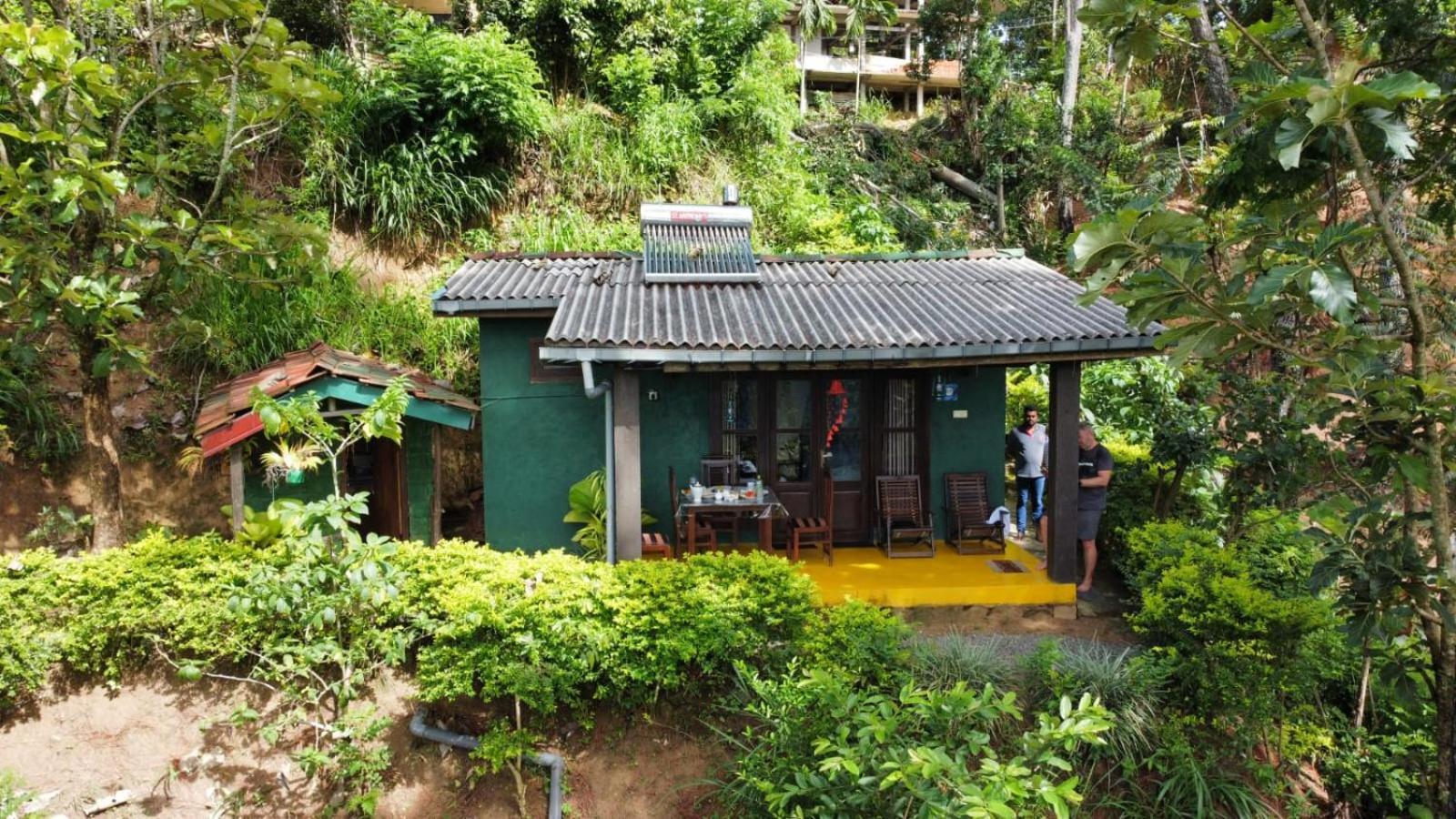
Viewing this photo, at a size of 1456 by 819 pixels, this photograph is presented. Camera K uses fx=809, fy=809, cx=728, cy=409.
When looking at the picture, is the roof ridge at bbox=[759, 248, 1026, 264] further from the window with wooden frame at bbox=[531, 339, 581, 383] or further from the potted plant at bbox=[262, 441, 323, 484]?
the potted plant at bbox=[262, 441, 323, 484]

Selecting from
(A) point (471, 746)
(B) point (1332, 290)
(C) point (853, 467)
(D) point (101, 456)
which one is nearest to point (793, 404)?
(C) point (853, 467)

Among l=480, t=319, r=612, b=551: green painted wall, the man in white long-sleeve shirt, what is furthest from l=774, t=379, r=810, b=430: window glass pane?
the man in white long-sleeve shirt

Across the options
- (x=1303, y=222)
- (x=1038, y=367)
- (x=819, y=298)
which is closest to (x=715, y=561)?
(x=819, y=298)

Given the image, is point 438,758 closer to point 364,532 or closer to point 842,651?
point 842,651

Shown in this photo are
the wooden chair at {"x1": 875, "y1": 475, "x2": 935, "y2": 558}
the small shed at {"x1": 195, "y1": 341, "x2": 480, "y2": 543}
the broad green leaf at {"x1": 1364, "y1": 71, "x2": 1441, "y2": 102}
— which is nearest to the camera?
the broad green leaf at {"x1": 1364, "y1": 71, "x2": 1441, "y2": 102}

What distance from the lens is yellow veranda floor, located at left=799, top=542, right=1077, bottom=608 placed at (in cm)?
781

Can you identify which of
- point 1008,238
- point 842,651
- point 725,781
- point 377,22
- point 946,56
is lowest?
point 725,781

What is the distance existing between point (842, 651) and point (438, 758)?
11.0 feet

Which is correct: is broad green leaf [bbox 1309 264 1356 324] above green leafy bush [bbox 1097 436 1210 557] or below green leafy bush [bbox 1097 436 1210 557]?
above

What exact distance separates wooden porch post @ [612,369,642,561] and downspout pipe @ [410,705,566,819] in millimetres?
1753

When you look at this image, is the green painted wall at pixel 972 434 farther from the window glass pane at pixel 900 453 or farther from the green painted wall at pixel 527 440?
the green painted wall at pixel 527 440

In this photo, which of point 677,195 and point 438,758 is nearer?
point 438,758

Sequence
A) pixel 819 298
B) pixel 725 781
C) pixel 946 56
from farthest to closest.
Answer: pixel 946 56, pixel 819 298, pixel 725 781

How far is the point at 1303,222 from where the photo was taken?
5.12m
